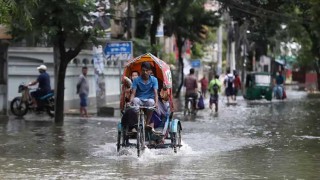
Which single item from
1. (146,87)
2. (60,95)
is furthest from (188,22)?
(146,87)

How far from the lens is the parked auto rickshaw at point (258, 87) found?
41000 mm

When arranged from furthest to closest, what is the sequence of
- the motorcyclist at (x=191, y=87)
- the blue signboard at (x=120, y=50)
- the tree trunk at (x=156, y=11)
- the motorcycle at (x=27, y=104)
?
the tree trunk at (x=156, y=11), the blue signboard at (x=120, y=50), the motorcyclist at (x=191, y=87), the motorcycle at (x=27, y=104)

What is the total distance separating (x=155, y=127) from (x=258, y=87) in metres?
28.4

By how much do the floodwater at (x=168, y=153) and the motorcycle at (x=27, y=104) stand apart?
1.74 metres

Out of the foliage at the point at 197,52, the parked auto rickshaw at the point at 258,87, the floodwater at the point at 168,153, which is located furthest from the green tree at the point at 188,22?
the foliage at the point at 197,52

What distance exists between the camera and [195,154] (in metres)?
13.7

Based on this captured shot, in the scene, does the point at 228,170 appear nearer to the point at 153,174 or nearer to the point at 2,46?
the point at 153,174

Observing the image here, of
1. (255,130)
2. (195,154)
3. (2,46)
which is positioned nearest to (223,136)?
(255,130)

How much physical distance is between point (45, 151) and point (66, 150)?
18.6 inches

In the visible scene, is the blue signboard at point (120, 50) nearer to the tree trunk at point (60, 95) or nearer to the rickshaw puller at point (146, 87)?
the tree trunk at point (60, 95)

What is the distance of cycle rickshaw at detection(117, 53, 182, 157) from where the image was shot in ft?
41.7

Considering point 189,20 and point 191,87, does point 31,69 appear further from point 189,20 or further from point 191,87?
point 189,20

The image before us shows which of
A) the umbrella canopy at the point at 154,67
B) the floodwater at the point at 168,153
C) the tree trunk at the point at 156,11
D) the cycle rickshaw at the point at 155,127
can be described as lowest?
the floodwater at the point at 168,153

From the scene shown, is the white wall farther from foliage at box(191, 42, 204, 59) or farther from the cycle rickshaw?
foliage at box(191, 42, 204, 59)
